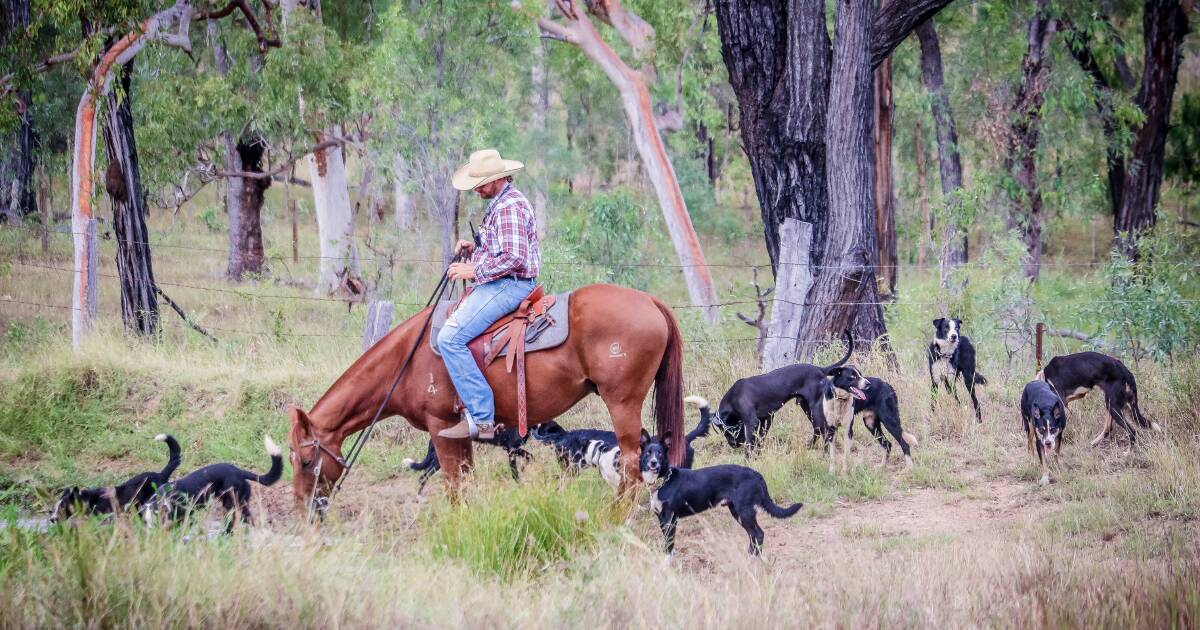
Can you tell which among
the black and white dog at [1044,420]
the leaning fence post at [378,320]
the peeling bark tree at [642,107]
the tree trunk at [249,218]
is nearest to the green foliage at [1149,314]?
the black and white dog at [1044,420]

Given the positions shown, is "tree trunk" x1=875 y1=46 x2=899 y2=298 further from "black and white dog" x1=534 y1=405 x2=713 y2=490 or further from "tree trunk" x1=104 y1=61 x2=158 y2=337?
"tree trunk" x1=104 y1=61 x2=158 y2=337

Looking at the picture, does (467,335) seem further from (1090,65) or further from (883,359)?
(1090,65)

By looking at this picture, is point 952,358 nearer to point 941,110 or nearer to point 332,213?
point 941,110

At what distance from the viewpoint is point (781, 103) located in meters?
14.2

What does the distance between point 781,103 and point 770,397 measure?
5.17 m

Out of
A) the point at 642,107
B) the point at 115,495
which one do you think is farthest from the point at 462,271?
the point at 642,107

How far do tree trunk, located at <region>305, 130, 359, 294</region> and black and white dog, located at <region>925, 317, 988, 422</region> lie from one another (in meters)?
16.0

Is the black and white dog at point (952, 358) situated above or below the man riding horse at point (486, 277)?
below

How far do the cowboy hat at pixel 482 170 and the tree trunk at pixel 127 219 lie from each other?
7.78 m

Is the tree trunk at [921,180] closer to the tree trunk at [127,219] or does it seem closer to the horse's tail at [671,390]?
the tree trunk at [127,219]

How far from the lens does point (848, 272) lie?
13.1m

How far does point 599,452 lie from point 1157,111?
18.1m

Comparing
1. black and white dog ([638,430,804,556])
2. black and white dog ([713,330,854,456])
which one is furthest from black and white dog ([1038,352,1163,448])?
black and white dog ([638,430,804,556])

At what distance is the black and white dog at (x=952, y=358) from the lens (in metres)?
11.1
